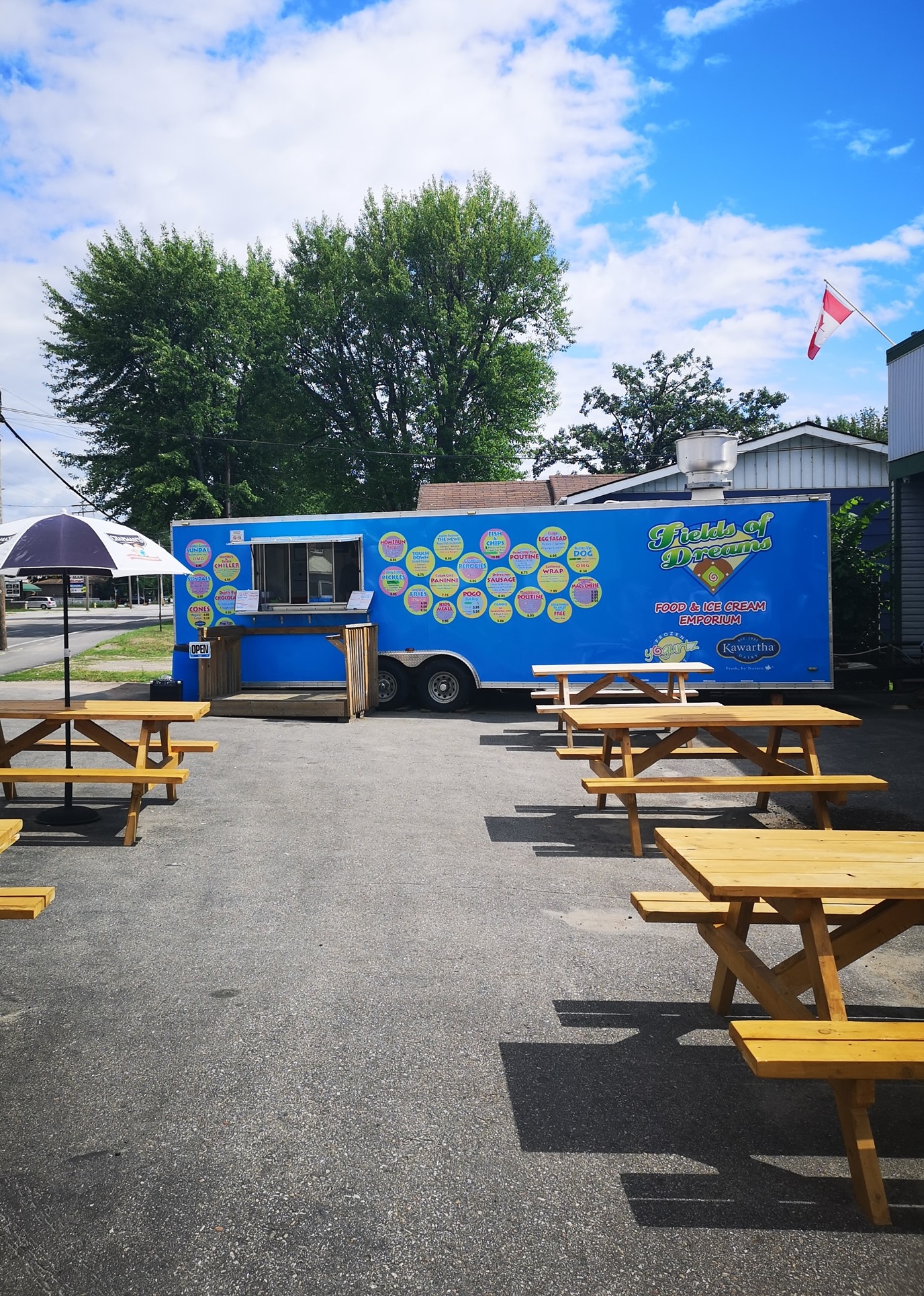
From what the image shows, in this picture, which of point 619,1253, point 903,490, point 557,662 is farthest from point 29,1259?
point 903,490

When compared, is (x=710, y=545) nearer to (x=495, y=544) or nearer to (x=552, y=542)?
(x=552, y=542)

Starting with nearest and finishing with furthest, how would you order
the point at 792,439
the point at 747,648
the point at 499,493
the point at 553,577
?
the point at 747,648 < the point at 553,577 < the point at 792,439 < the point at 499,493

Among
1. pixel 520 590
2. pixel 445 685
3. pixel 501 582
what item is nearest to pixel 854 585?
pixel 520 590

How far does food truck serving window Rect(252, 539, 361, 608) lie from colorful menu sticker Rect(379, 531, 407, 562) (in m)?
0.43

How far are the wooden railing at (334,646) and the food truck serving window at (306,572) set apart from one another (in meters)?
0.56

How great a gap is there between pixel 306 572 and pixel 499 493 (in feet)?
56.4

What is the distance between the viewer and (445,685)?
44.7ft

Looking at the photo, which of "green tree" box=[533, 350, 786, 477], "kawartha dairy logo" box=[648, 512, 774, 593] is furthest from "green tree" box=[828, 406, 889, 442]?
"kawartha dairy logo" box=[648, 512, 774, 593]

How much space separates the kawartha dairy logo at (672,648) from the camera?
12.8m

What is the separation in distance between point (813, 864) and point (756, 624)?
9796 mm

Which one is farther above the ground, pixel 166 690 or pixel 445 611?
pixel 445 611

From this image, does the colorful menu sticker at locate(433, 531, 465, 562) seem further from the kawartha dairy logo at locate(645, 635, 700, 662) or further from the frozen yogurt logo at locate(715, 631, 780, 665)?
the frozen yogurt logo at locate(715, 631, 780, 665)

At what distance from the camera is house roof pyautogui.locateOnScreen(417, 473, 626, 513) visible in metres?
28.8

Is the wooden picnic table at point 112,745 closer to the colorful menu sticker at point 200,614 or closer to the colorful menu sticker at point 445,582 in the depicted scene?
the colorful menu sticker at point 445,582
